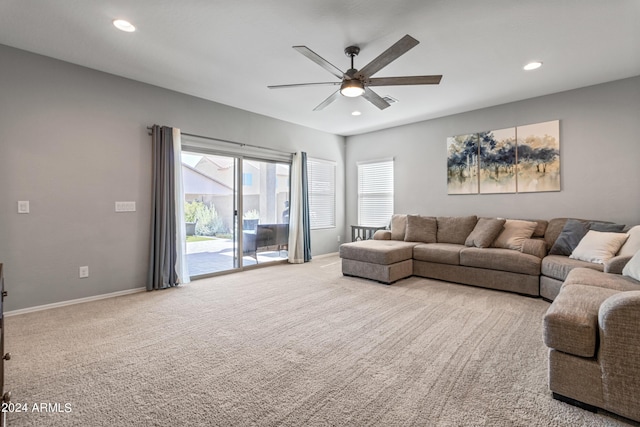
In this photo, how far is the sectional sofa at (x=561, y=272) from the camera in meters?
1.56

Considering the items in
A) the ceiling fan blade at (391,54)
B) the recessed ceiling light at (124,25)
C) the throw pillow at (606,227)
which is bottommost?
the throw pillow at (606,227)

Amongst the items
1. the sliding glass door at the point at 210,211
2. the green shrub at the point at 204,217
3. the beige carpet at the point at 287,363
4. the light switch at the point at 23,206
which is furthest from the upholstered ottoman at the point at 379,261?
the light switch at the point at 23,206

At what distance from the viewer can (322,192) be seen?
6.75 m

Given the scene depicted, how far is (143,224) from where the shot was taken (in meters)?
4.09

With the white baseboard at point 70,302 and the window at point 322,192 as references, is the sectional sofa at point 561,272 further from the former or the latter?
the white baseboard at point 70,302

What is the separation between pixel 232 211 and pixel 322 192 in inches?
90.3

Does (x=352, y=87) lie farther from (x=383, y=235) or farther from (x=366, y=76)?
(x=383, y=235)

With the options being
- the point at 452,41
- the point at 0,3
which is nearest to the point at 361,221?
the point at 452,41

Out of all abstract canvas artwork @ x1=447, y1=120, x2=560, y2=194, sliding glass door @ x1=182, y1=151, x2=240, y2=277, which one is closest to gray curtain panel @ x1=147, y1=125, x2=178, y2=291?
sliding glass door @ x1=182, y1=151, x2=240, y2=277

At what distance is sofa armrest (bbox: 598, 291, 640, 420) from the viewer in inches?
59.2

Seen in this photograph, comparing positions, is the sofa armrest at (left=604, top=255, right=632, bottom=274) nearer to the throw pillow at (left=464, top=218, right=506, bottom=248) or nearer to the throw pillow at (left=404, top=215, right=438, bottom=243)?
the throw pillow at (left=464, top=218, right=506, bottom=248)

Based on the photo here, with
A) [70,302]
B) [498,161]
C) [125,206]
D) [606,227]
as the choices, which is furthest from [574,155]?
[70,302]

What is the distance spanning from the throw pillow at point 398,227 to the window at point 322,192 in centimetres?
172

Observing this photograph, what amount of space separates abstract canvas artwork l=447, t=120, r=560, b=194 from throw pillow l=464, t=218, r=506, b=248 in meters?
0.74
